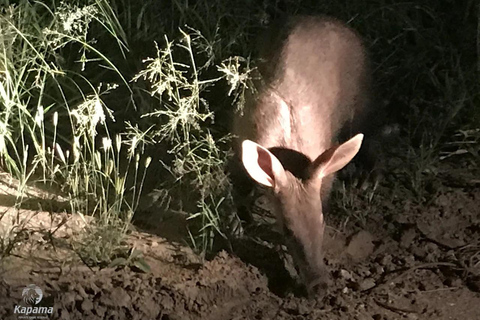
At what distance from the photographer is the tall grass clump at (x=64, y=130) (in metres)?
3.67

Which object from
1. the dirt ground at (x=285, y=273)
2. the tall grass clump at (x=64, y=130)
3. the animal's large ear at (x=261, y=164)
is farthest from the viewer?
the tall grass clump at (x=64, y=130)

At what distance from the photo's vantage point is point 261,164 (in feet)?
11.9

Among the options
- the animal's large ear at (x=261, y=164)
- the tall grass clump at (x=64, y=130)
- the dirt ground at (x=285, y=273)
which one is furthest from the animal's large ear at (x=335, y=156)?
the tall grass clump at (x=64, y=130)

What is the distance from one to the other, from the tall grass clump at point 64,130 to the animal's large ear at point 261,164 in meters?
0.47

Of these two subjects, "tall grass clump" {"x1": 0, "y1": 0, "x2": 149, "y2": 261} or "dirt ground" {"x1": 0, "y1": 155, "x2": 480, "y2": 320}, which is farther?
"tall grass clump" {"x1": 0, "y1": 0, "x2": 149, "y2": 261}

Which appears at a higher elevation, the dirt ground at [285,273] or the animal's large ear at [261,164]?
the animal's large ear at [261,164]

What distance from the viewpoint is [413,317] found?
3.41 metres

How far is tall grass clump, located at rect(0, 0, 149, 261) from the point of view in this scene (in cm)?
367

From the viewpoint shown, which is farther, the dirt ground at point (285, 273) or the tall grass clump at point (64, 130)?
the tall grass clump at point (64, 130)

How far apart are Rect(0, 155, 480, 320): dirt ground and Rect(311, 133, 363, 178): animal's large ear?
50cm

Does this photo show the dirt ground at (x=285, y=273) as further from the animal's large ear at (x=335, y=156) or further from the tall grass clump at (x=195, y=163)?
the animal's large ear at (x=335, y=156)

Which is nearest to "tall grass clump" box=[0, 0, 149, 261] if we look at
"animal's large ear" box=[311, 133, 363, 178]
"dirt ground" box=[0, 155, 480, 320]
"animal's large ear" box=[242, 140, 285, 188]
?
"dirt ground" box=[0, 155, 480, 320]

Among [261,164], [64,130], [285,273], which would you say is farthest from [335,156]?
[64,130]

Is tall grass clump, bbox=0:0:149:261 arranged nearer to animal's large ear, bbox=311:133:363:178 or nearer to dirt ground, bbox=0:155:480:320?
dirt ground, bbox=0:155:480:320
